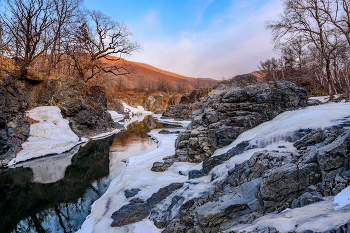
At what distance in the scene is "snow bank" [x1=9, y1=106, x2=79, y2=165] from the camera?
14836 millimetres

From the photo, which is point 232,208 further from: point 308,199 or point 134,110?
point 134,110

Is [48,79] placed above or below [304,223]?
above

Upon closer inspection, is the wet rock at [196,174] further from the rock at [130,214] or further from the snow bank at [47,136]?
the snow bank at [47,136]

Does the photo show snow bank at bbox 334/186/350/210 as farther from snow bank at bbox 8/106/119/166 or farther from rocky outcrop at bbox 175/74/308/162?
snow bank at bbox 8/106/119/166

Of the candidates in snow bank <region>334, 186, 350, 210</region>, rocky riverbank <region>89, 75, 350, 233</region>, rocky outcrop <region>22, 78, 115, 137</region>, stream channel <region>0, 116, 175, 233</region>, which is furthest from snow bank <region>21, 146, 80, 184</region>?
snow bank <region>334, 186, 350, 210</region>

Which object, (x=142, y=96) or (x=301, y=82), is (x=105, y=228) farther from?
(x=142, y=96)

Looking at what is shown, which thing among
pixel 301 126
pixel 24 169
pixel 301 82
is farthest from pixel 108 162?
pixel 301 82

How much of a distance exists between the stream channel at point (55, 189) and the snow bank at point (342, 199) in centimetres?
710

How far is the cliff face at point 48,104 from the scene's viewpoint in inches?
594

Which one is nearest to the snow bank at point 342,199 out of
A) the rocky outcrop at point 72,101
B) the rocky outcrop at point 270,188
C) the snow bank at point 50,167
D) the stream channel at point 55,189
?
the rocky outcrop at point 270,188

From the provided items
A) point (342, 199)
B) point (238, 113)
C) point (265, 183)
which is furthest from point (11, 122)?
point (342, 199)

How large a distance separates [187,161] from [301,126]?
590cm

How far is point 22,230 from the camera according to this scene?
668cm

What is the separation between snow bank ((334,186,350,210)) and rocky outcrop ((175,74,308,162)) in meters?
6.21
